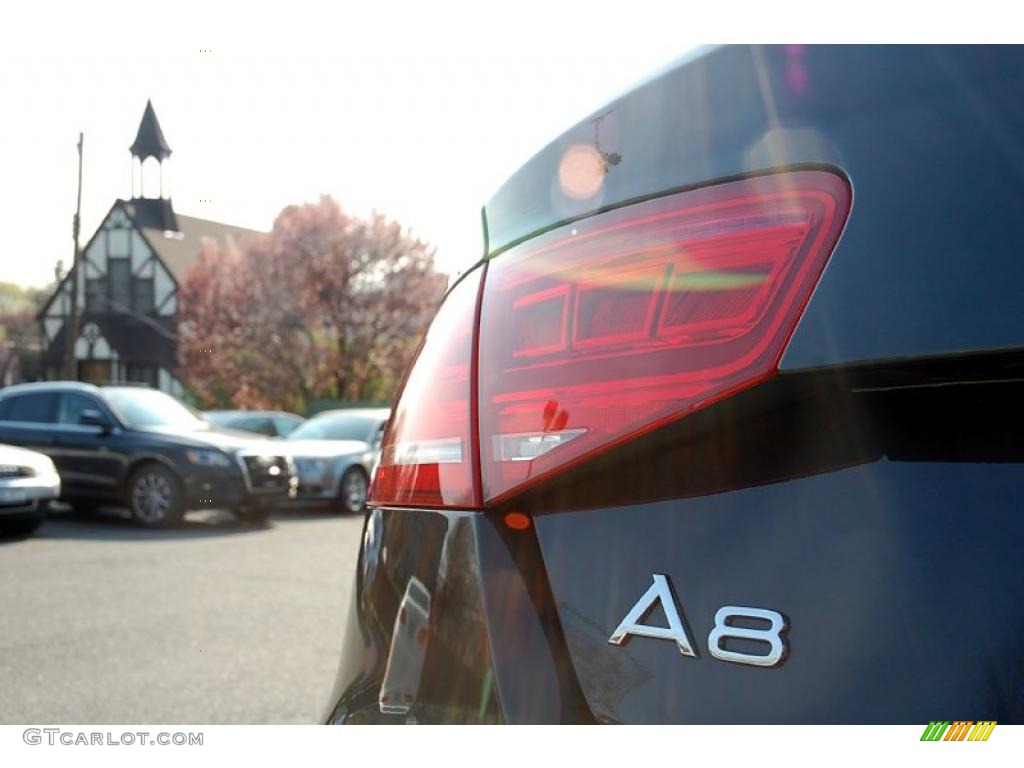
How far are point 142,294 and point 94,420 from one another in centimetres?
1416

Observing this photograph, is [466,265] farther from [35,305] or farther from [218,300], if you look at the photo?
[35,305]

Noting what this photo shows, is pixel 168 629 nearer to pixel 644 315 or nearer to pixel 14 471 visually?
pixel 644 315

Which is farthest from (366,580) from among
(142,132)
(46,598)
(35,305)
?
(35,305)

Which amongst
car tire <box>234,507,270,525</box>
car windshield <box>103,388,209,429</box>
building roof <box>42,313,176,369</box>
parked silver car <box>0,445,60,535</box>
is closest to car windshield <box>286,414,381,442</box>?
car windshield <box>103,388,209,429</box>

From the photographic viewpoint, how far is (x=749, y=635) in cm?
89

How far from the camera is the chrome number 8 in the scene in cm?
88

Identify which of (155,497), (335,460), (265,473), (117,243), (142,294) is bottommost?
(155,497)

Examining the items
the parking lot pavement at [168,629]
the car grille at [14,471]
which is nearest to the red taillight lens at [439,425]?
the parking lot pavement at [168,629]

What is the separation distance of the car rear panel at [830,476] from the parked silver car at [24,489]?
28.2 ft

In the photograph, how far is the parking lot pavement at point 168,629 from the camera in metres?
3.50

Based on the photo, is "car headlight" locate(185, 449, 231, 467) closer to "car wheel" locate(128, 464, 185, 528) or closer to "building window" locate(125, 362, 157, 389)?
"car wheel" locate(128, 464, 185, 528)

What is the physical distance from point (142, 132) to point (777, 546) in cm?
201

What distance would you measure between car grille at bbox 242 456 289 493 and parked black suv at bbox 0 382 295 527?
1cm
